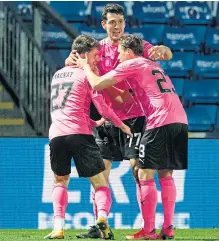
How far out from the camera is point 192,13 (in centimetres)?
1277

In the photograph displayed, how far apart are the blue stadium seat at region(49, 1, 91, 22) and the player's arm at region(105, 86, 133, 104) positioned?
230 inches

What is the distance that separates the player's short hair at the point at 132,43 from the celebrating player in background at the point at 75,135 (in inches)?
8.4

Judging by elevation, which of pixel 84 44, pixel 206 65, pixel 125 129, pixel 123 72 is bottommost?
pixel 206 65

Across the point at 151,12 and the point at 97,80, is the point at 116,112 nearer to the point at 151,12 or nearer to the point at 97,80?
the point at 97,80

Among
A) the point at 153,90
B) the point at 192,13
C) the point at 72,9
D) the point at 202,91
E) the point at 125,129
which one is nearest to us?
the point at 153,90

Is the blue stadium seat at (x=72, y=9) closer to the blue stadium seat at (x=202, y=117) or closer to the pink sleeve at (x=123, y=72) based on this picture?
the blue stadium seat at (x=202, y=117)

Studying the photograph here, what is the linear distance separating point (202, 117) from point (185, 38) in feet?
4.13

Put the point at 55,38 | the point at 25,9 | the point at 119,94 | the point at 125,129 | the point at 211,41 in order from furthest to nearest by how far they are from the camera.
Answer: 1. the point at 211,41
2. the point at 25,9
3. the point at 55,38
4. the point at 119,94
5. the point at 125,129

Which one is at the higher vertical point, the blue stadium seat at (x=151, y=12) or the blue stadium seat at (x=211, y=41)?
the blue stadium seat at (x=151, y=12)

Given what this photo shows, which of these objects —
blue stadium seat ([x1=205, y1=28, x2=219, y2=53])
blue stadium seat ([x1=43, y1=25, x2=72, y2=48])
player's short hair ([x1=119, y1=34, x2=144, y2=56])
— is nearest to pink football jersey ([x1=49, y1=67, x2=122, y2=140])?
player's short hair ([x1=119, y1=34, x2=144, y2=56])

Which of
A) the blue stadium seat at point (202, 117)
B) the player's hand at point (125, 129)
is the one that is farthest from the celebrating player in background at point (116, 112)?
the blue stadium seat at point (202, 117)

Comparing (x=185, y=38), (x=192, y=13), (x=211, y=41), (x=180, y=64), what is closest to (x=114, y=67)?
(x=180, y=64)

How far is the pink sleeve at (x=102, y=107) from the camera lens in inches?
244

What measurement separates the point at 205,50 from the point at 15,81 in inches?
119
